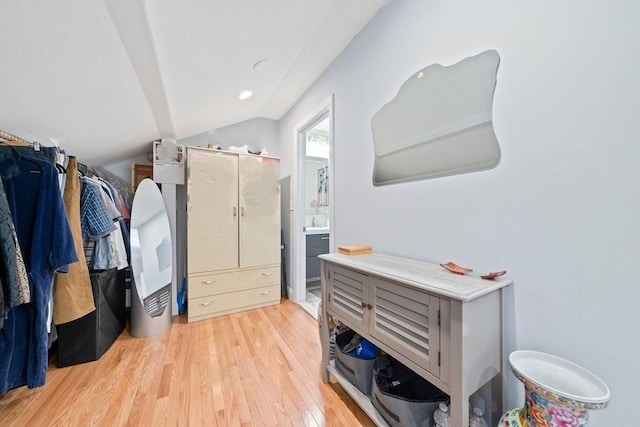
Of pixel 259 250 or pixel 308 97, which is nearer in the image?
pixel 308 97

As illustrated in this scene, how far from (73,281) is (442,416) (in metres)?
2.14

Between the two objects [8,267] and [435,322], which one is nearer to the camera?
[435,322]

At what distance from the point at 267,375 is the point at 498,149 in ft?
6.03

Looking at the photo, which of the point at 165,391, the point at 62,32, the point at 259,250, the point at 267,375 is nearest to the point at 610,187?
the point at 267,375

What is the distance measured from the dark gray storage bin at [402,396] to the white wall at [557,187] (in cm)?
32

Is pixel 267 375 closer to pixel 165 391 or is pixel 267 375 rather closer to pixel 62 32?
pixel 165 391

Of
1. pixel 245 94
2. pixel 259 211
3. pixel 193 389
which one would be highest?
pixel 245 94

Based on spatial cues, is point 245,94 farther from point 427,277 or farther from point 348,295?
point 427,277

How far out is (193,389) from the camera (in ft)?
4.63

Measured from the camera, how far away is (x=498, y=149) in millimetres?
970

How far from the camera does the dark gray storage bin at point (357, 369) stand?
1.25 meters

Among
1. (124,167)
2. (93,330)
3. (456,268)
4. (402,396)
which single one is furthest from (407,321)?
(124,167)

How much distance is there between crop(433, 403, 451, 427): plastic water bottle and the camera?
93 centimetres

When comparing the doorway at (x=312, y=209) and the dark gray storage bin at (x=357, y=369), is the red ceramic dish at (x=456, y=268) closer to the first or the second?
the dark gray storage bin at (x=357, y=369)
